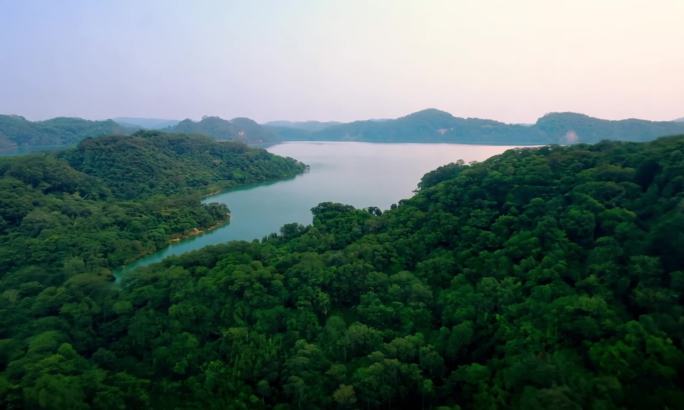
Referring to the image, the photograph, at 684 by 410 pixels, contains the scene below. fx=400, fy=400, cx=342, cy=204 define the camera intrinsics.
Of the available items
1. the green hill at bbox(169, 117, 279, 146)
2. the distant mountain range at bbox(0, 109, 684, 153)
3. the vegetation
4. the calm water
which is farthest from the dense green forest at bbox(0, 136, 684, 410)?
the green hill at bbox(169, 117, 279, 146)

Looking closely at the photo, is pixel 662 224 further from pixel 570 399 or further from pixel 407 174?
pixel 407 174

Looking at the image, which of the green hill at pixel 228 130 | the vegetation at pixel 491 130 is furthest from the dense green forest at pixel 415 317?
the green hill at pixel 228 130

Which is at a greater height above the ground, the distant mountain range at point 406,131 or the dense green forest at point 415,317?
the distant mountain range at point 406,131

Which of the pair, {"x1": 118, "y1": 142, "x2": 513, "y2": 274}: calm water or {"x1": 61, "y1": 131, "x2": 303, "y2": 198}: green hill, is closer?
{"x1": 118, "y1": 142, "x2": 513, "y2": 274}: calm water

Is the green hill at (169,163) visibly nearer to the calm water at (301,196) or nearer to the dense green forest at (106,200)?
the dense green forest at (106,200)

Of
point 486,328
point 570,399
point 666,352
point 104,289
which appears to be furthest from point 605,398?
point 104,289

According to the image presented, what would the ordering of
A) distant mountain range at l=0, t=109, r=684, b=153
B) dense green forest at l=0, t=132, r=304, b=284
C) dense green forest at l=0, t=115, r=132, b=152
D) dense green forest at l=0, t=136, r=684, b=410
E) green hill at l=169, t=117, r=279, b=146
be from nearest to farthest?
1. dense green forest at l=0, t=136, r=684, b=410
2. dense green forest at l=0, t=132, r=304, b=284
3. distant mountain range at l=0, t=109, r=684, b=153
4. dense green forest at l=0, t=115, r=132, b=152
5. green hill at l=169, t=117, r=279, b=146

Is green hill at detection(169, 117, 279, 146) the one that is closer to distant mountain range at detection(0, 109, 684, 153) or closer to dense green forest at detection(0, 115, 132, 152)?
distant mountain range at detection(0, 109, 684, 153)
